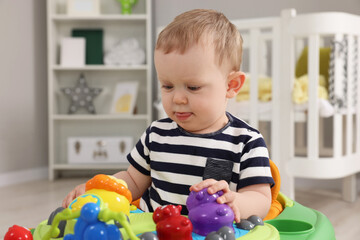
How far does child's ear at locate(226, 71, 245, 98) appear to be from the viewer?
0.86m

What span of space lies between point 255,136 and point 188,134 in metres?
0.13

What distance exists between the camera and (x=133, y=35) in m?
2.85

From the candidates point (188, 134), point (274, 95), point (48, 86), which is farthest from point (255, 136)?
point (48, 86)

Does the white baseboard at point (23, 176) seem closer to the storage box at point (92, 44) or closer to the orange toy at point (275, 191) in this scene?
the storage box at point (92, 44)

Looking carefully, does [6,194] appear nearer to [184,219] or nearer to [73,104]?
[73,104]

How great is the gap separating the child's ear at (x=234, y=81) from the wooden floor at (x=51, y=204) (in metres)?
0.88

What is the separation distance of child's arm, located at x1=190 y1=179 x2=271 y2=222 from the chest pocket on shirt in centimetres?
4

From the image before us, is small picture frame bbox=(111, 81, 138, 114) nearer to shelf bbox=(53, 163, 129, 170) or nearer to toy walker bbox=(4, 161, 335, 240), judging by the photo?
shelf bbox=(53, 163, 129, 170)

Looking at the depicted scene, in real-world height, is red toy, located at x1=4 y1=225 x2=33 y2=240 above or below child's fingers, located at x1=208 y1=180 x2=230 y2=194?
below

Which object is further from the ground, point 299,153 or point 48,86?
point 48,86

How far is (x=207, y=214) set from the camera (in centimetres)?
68

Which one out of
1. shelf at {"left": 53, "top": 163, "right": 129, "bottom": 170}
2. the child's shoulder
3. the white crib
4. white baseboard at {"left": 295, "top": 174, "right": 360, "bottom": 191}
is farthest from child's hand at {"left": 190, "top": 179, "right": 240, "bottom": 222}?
shelf at {"left": 53, "top": 163, "right": 129, "bottom": 170}

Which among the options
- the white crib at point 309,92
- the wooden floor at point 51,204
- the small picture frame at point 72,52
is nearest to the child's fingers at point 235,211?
the wooden floor at point 51,204

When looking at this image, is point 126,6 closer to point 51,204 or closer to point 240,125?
point 51,204
